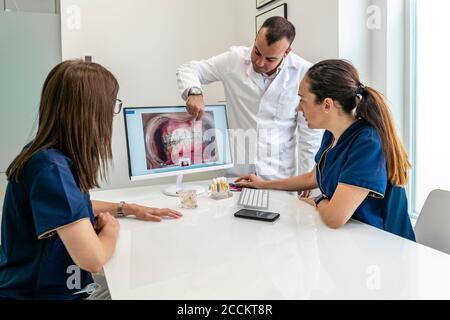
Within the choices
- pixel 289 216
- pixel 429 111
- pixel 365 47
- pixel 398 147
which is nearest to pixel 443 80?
pixel 429 111

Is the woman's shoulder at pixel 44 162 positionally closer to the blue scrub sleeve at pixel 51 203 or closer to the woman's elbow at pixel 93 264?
the blue scrub sleeve at pixel 51 203

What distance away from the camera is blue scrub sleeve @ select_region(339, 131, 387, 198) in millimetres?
1037

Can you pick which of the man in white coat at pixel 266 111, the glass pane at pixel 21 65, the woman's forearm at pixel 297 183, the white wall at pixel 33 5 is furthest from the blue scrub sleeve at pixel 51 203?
the white wall at pixel 33 5

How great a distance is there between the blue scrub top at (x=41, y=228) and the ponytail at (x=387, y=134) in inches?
34.3

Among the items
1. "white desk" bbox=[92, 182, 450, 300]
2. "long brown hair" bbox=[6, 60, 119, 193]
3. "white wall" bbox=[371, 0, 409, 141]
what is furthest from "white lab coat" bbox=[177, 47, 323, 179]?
"long brown hair" bbox=[6, 60, 119, 193]

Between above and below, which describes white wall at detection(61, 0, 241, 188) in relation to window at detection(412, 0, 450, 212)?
above

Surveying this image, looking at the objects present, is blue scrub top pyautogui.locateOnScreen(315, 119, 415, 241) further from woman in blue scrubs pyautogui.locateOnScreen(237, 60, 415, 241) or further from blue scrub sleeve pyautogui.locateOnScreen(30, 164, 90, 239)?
blue scrub sleeve pyautogui.locateOnScreen(30, 164, 90, 239)

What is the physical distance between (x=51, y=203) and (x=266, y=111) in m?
1.29

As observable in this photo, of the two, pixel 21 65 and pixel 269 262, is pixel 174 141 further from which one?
pixel 21 65

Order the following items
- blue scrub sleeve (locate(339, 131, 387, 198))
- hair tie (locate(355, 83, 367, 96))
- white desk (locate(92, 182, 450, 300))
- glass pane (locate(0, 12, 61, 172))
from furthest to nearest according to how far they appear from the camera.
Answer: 1. glass pane (locate(0, 12, 61, 172))
2. hair tie (locate(355, 83, 367, 96))
3. blue scrub sleeve (locate(339, 131, 387, 198))
4. white desk (locate(92, 182, 450, 300))

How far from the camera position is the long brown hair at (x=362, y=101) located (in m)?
1.09

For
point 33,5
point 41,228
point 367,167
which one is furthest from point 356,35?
point 33,5

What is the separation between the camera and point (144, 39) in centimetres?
A: 264

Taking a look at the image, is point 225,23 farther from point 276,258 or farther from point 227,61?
point 276,258
